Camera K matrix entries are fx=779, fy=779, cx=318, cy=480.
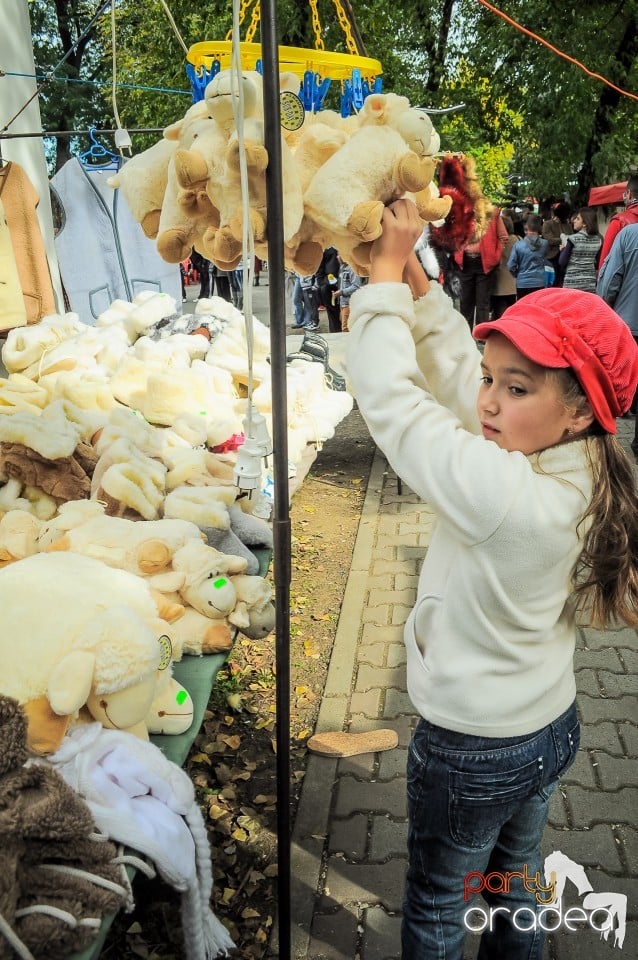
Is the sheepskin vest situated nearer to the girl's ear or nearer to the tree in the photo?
the girl's ear

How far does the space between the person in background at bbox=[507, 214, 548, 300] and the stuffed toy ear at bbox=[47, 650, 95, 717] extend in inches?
343

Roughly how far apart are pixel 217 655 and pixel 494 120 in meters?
14.8

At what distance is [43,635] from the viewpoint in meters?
1.65

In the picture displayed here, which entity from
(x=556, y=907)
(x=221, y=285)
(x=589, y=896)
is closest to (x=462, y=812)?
(x=556, y=907)

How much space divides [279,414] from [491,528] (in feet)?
1.72

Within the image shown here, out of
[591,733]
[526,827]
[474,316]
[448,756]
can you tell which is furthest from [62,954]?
[474,316]

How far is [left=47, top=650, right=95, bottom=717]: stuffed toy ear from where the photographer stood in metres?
1.53

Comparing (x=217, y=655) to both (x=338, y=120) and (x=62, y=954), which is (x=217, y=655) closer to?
(x=62, y=954)

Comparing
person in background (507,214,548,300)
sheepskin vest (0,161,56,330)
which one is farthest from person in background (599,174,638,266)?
sheepskin vest (0,161,56,330)

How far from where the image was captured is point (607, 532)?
1.38 meters

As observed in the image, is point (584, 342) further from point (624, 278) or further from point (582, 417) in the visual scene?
point (624, 278)

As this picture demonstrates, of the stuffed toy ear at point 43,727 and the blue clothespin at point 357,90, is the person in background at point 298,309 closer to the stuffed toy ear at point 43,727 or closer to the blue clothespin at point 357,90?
the blue clothespin at point 357,90

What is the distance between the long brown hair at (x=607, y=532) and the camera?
1373mm

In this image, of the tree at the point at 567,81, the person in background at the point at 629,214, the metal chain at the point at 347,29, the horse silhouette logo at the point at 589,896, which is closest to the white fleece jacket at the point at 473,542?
the metal chain at the point at 347,29
